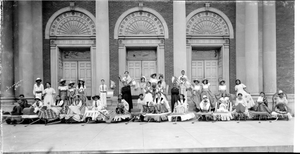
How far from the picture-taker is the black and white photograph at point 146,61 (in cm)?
1095

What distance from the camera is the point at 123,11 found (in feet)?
50.3

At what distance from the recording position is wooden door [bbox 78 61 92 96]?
1573 centimetres

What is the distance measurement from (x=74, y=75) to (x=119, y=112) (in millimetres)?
6495

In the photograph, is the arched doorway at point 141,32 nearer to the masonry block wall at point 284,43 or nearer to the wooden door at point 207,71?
the wooden door at point 207,71

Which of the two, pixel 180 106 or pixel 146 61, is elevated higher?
pixel 146 61

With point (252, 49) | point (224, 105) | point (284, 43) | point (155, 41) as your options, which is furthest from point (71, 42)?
point (284, 43)

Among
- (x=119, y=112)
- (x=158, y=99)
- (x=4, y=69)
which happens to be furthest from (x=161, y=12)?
(x=4, y=69)

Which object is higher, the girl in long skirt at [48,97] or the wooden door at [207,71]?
the wooden door at [207,71]

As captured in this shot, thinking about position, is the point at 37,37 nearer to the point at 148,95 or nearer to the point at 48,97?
the point at 48,97

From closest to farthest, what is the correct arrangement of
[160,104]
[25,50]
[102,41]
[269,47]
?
[160,104] → [102,41] → [25,50] → [269,47]

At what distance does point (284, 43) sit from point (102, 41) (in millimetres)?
12134

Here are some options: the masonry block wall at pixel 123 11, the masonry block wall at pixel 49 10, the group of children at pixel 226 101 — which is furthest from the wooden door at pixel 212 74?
the masonry block wall at pixel 49 10

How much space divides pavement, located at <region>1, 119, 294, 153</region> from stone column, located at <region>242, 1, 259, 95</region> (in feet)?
20.2

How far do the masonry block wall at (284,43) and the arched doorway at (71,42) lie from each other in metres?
12.6
